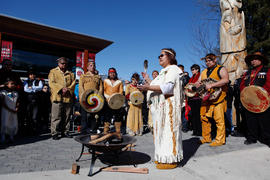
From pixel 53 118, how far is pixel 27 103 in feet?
5.15

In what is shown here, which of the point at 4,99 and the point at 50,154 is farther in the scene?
the point at 4,99

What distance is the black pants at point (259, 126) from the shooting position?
4.33m

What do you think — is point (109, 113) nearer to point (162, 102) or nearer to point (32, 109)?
point (32, 109)

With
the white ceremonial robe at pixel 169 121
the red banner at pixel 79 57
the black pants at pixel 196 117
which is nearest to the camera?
the white ceremonial robe at pixel 169 121

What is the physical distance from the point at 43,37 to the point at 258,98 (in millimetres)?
10565

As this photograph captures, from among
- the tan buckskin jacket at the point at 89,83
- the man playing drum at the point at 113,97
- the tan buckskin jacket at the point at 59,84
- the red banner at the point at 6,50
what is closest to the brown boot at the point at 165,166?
the man playing drum at the point at 113,97

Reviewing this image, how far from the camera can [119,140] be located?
9.28 ft

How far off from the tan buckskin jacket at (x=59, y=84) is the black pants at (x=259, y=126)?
4450mm

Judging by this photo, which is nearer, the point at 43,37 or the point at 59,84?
the point at 59,84

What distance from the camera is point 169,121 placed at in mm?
2727

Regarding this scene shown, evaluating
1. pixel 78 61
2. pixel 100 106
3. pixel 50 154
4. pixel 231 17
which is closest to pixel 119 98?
pixel 100 106

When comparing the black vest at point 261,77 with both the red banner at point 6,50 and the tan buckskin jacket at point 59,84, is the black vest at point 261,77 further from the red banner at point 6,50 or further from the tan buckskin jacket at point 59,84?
the red banner at point 6,50

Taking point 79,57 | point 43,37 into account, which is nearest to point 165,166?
point 43,37

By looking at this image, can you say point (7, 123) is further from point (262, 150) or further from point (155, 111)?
point (262, 150)
